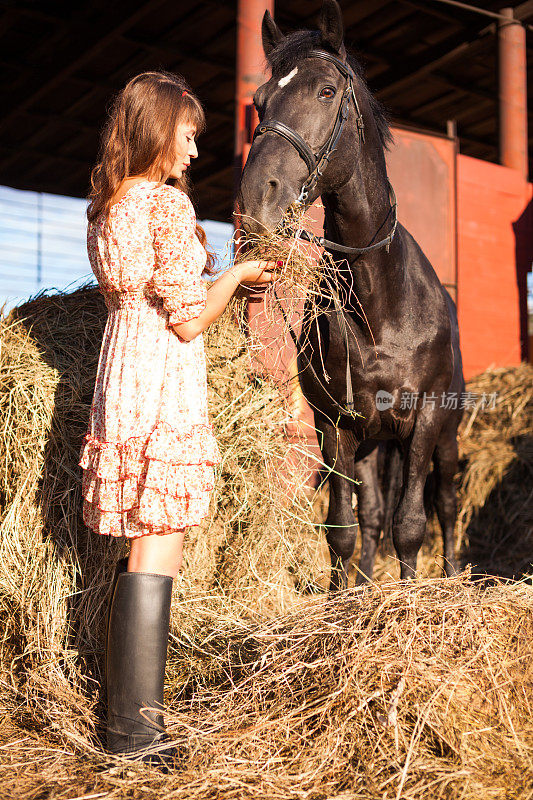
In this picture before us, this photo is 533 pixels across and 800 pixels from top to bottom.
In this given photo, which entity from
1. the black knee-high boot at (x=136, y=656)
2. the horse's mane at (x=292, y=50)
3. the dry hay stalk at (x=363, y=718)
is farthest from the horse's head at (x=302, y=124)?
the dry hay stalk at (x=363, y=718)

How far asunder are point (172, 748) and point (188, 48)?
8077 mm

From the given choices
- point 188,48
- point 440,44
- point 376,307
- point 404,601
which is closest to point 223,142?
point 188,48

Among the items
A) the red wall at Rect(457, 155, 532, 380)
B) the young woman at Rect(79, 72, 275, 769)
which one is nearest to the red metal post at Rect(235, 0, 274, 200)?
the red wall at Rect(457, 155, 532, 380)

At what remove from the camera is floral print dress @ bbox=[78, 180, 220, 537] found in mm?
1979

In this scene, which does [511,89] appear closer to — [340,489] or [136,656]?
[340,489]

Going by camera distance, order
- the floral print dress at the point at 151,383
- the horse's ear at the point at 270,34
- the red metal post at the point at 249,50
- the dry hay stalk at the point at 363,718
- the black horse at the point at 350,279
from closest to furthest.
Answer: the dry hay stalk at the point at 363,718 < the floral print dress at the point at 151,383 < the black horse at the point at 350,279 < the horse's ear at the point at 270,34 < the red metal post at the point at 249,50

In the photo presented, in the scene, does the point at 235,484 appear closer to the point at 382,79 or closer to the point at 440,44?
the point at 440,44

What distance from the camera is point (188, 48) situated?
8359 millimetres

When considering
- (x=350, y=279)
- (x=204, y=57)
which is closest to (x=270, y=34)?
(x=350, y=279)

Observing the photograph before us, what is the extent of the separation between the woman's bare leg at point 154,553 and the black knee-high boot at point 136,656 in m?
0.03

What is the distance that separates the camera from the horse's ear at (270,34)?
2968 mm

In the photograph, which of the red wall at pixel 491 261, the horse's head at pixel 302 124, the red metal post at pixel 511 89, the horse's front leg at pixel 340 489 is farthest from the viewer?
the red metal post at pixel 511 89

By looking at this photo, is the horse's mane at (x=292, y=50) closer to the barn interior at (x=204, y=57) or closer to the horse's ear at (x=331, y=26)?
the horse's ear at (x=331, y=26)

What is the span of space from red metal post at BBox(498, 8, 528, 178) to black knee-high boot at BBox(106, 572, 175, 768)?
5505 millimetres
